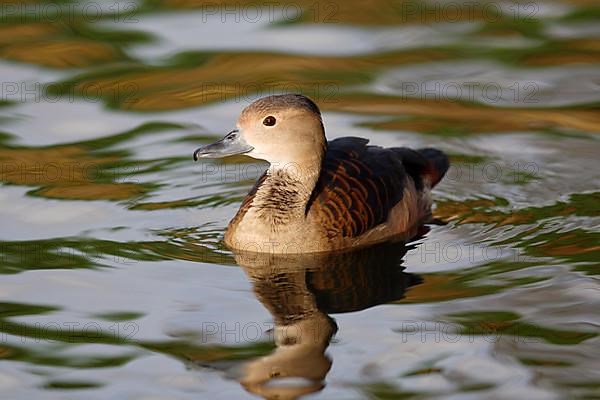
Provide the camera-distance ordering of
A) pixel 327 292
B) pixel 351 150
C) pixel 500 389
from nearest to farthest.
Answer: pixel 500 389, pixel 327 292, pixel 351 150

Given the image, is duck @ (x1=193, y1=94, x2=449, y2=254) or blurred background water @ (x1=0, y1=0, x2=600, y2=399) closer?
blurred background water @ (x1=0, y1=0, x2=600, y2=399)

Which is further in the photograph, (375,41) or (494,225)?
(375,41)

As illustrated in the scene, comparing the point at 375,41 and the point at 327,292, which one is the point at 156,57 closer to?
the point at 375,41

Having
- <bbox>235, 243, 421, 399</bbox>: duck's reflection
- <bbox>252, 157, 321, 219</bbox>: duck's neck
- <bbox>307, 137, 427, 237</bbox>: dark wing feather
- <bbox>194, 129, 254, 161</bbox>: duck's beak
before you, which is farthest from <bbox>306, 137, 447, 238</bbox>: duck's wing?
<bbox>194, 129, 254, 161</bbox>: duck's beak

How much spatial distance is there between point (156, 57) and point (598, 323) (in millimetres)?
7360

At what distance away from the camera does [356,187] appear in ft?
34.1

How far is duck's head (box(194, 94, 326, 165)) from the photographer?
10.1m

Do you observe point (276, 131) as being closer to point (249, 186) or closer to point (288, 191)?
point (288, 191)

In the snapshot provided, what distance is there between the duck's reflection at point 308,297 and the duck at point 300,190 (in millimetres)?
134

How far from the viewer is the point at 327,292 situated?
915 centimetres

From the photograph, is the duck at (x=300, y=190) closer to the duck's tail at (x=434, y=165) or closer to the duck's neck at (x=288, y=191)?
the duck's neck at (x=288, y=191)

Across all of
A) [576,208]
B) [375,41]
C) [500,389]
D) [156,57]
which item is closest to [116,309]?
[500,389]

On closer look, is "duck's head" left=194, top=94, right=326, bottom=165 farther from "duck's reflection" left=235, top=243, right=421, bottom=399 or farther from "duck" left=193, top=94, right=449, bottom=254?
"duck's reflection" left=235, top=243, right=421, bottom=399

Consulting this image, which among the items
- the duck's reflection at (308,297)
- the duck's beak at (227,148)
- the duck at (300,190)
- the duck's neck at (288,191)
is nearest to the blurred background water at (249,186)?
the duck's reflection at (308,297)
